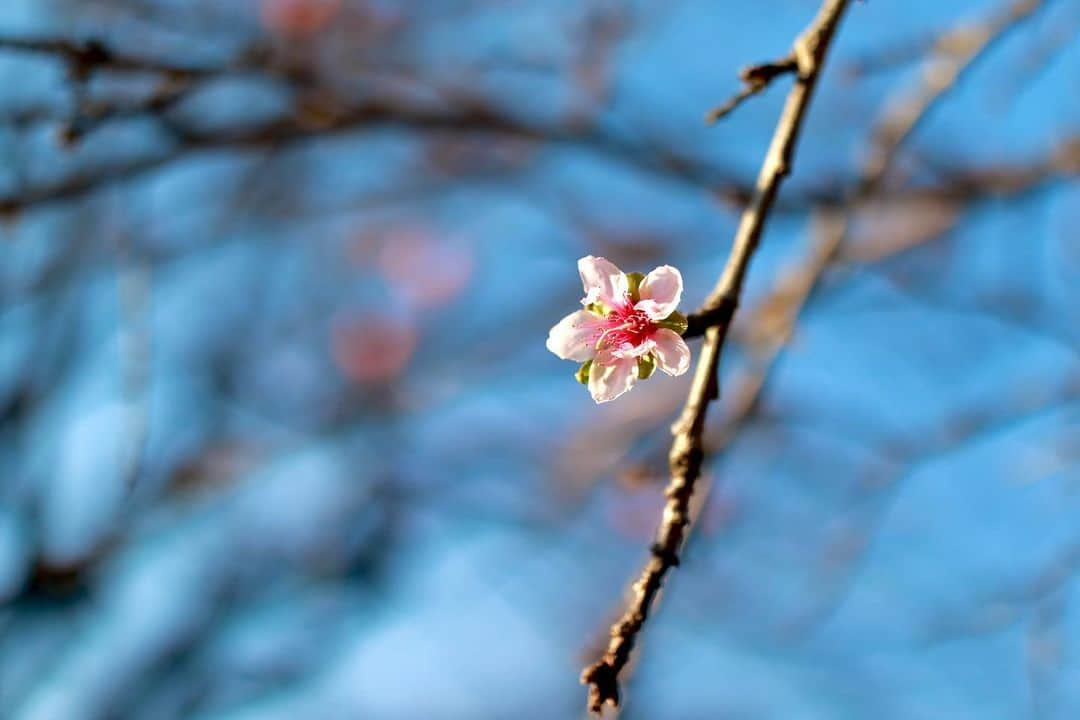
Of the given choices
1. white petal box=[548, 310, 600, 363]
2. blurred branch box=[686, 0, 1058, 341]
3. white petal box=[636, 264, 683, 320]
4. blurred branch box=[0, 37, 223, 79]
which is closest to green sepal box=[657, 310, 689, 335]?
white petal box=[636, 264, 683, 320]

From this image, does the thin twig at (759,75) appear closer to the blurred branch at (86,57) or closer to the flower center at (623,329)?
the flower center at (623,329)

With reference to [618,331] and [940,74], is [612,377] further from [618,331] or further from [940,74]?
[940,74]

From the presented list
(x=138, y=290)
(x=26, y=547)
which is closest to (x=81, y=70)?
(x=138, y=290)

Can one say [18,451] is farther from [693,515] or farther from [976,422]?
[976,422]

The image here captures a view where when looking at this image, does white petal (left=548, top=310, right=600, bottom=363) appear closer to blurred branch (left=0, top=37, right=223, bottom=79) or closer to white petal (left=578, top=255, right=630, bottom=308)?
white petal (left=578, top=255, right=630, bottom=308)

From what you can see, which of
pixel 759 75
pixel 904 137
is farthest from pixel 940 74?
pixel 759 75

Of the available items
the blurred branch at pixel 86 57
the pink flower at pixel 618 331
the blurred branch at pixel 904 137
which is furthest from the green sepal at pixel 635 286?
the blurred branch at pixel 86 57
